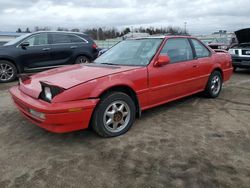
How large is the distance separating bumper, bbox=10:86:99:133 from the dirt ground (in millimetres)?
339

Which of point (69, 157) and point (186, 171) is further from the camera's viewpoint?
point (69, 157)

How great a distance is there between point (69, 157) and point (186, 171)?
144 centimetres

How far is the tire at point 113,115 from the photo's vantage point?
3707 millimetres

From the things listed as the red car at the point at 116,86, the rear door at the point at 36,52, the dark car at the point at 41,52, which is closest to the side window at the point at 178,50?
the red car at the point at 116,86

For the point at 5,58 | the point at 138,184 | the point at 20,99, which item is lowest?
the point at 138,184

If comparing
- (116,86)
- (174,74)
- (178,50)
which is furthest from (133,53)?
(116,86)

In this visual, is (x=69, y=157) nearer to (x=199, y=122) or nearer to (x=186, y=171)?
(x=186, y=171)

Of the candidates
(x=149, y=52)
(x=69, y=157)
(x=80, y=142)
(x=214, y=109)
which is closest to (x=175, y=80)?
(x=149, y=52)

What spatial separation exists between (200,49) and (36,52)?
18.3 ft

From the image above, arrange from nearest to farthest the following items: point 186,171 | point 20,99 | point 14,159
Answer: point 186,171 → point 14,159 → point 20,99

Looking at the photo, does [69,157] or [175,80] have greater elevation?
[175,80]

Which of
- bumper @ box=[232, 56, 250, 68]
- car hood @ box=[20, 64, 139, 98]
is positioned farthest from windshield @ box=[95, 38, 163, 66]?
bumper @ box=[232, 56, 250, 68]

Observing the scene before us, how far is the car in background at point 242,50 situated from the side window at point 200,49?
4611mm

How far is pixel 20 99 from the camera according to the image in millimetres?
3926
